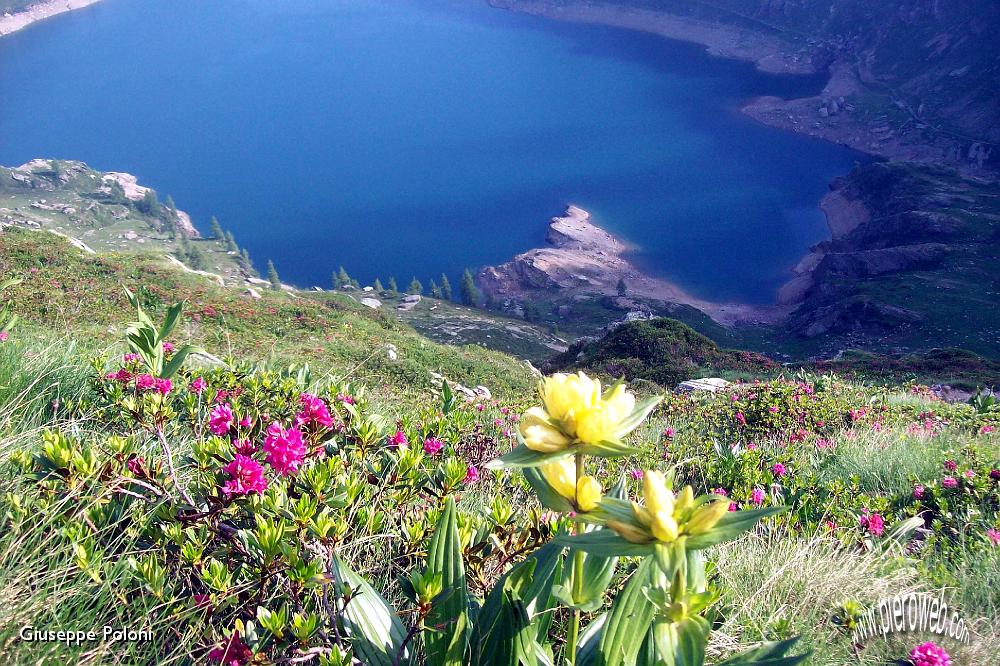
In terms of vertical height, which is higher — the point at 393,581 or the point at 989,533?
the point at 393,581

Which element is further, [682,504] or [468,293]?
[468,293]

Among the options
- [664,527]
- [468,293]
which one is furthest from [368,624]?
[468,293]

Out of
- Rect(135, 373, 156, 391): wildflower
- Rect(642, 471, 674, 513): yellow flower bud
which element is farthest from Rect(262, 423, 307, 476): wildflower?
Rect(642, 471, 674, 513): yellow flower bud

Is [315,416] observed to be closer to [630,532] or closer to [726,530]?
[630,532]

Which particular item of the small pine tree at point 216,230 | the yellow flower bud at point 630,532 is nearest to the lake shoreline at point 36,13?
the small pine tree at point 216,230

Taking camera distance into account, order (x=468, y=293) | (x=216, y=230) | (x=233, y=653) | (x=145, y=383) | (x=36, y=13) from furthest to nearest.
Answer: (x=36, y=13)
(x=216, y=230)
(x=468, y=293)
(x=145, y=383)
(x=233, y=653)

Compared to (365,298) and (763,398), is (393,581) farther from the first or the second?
(365,298)

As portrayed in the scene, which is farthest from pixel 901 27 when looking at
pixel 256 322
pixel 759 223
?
pixel 256 322
